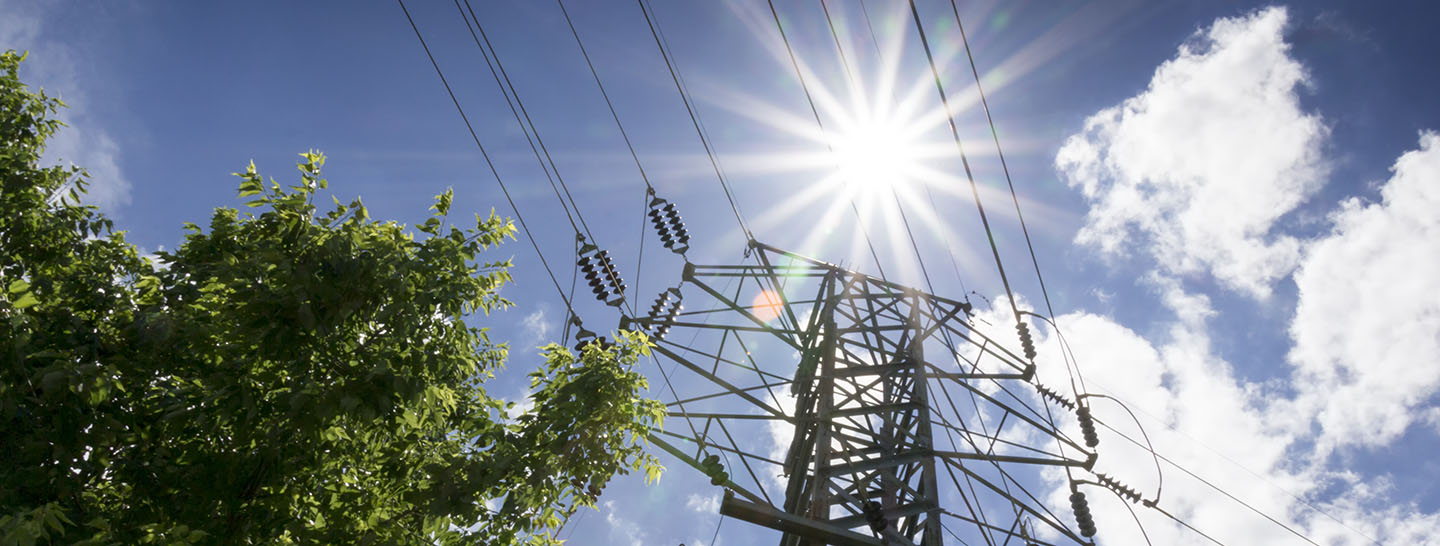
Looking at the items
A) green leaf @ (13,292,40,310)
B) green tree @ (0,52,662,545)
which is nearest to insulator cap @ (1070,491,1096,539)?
green tree @ (0,52,662,545)

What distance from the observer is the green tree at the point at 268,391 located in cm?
477

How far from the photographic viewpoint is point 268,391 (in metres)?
5.21

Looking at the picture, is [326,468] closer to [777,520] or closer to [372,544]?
[372,544]

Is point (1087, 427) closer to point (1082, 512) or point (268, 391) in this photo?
point (1082, 512)

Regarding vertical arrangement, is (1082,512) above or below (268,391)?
above

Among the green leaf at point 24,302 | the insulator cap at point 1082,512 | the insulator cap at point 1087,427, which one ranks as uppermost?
the insulator cap at point 1087,427

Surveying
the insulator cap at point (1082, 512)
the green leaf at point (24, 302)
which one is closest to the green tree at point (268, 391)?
the green leaf at point (24, 302)

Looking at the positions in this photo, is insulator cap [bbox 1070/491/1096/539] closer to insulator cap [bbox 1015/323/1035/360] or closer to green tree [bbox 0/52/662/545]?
insulator cap [bbox 1015/323/1035/360]

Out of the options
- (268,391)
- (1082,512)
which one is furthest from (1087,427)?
(268,391)

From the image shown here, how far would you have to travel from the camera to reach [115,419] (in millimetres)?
5004

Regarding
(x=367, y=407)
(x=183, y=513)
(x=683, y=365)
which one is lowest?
(x=183, y=513)

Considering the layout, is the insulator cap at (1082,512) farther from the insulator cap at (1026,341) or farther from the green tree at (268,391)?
the green tree at (268,391)

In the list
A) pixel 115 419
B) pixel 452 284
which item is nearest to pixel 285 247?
pixel 452 284

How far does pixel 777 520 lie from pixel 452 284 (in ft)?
13.4
